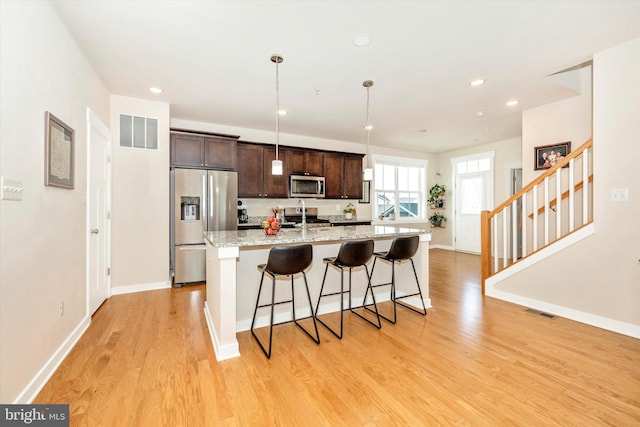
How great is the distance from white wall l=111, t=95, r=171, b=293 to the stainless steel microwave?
2.19 m

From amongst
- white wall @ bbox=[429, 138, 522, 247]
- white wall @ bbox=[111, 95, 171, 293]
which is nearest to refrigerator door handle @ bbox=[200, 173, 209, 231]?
white wall @ bbox=[111, 95, 171, 293]

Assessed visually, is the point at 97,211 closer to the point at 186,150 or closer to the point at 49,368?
the point at 186,150

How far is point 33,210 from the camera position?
187cm

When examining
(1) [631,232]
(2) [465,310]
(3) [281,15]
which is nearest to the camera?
(3) [281,15]

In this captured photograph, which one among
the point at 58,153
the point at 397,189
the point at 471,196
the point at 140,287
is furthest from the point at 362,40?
the point at 471,196

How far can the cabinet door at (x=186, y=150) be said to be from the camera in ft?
14.0

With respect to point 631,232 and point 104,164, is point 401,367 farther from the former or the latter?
point 104,164

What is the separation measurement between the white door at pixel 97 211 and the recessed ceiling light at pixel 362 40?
2737 mm

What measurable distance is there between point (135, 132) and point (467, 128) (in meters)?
5.59

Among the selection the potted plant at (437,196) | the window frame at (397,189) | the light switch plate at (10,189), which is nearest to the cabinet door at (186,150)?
the light switch plate at (10,189)

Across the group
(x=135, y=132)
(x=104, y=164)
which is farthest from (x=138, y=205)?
(x=135, y=132)

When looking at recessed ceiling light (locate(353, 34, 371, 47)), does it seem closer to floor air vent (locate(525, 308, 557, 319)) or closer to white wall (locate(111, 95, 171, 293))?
white wall (locate(111, 95, 171, 293))

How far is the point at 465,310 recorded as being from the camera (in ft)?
10.7

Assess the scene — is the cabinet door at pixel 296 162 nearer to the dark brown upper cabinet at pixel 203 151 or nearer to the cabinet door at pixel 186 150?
the dark brown upper cabinet at pixel 203 151
